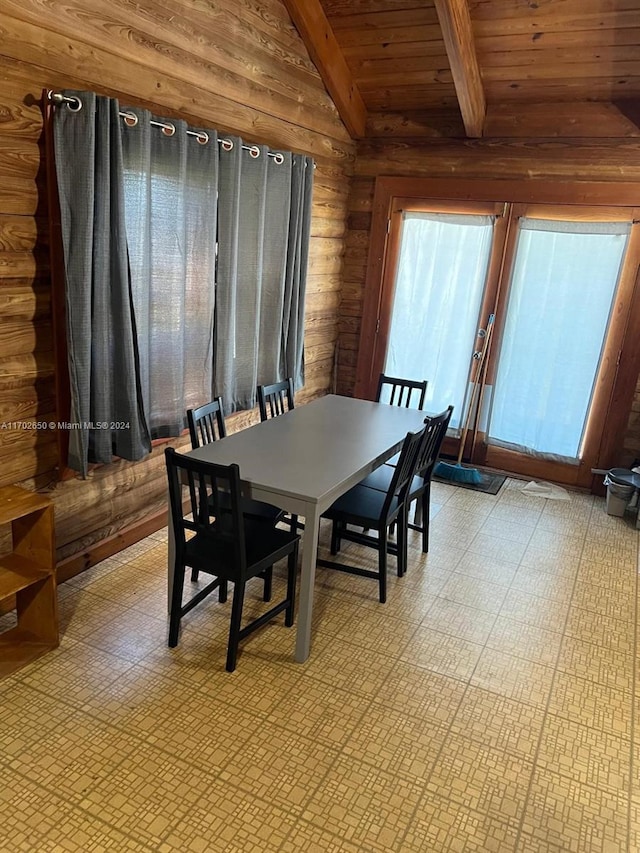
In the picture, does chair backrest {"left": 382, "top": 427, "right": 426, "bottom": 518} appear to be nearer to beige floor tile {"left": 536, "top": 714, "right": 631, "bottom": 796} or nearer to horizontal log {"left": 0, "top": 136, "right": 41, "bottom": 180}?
beige floor tile {"left": 536, "top": 714, "right": 631, "bottom": 796}

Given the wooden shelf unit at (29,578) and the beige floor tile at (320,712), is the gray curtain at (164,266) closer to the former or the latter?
the wooden shelf unit at (29,578)

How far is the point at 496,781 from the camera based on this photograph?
1.95 meters

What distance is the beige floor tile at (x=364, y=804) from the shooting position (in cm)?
173

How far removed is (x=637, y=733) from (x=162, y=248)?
9.16 ft

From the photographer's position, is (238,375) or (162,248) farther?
(238,375)

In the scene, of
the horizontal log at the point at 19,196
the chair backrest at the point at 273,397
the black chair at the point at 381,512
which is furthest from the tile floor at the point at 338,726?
the horizontal log at the point at 19,196

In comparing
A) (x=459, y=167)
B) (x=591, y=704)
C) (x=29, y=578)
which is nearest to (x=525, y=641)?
(x=591, y=704)

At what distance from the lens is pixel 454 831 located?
1.77m

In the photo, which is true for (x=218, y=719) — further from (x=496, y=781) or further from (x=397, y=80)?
(x=397, y=80)

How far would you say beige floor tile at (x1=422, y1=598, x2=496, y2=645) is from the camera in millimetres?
2686

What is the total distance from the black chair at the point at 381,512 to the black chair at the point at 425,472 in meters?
0.08

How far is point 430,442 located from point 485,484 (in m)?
1.65

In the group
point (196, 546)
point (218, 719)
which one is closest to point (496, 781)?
point (218, 719)

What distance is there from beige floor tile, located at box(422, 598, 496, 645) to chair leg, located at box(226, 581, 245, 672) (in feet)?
2.97
